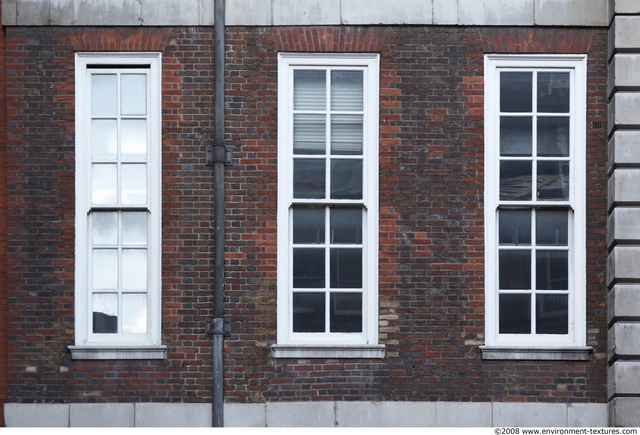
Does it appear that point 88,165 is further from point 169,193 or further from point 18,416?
point 18,416

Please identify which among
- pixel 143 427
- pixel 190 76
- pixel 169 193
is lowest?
pixel 143 427

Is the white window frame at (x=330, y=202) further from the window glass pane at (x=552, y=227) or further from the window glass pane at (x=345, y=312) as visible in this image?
the window glass pane at (x=552, y=227)

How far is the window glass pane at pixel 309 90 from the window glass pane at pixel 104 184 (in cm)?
220

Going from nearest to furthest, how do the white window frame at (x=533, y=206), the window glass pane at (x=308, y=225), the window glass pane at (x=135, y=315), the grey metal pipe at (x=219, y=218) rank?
1. the grey metal pipe at (x=219, y=218)
2. the white window frame at (x=533, y=206)
3. the window glass pane at (x=135, y=315)
4. the window glass pane at (x=308, y=225)

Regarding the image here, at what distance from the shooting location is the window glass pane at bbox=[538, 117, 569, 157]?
12445mm

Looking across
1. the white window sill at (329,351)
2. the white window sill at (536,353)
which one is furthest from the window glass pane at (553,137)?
the white window sill at (329,351)

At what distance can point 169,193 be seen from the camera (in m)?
12.3

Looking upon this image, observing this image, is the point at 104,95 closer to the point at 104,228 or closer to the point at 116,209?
the point at 116,209

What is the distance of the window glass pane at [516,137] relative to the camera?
1246 cm

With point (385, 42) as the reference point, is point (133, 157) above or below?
below

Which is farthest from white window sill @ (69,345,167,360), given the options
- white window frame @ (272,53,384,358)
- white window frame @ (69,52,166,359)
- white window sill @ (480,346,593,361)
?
white window sill @ (480,346,593,361)

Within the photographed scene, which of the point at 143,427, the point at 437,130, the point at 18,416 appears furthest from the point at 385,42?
the point at 18,416

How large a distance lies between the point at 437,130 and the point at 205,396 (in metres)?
3.93

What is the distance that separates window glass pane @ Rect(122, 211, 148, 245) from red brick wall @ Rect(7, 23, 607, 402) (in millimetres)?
305
